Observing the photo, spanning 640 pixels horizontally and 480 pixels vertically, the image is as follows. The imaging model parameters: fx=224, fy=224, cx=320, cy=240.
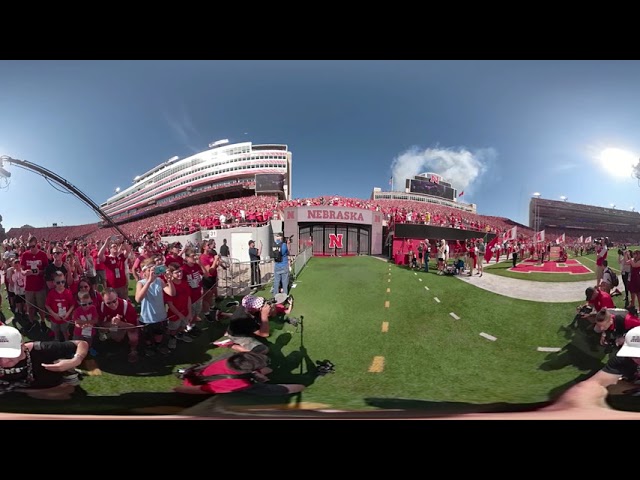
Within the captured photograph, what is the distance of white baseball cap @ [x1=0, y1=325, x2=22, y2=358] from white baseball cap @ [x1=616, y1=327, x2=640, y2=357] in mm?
4861

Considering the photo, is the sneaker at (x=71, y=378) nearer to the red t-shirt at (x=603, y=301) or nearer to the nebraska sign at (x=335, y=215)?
the nebraska sign at (x=335, y=215)

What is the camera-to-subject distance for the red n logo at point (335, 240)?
74.4 inches

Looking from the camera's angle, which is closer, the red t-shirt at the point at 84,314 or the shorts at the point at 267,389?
the shorts at the point at 267,389

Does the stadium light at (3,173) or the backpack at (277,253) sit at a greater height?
the stadium light at (3,173)

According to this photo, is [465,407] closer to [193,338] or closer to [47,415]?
[193,338]

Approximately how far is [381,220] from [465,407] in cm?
154

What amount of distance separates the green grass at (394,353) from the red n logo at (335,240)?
0.14 metres

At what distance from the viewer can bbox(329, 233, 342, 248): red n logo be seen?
189 cm

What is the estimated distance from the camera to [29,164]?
194cm

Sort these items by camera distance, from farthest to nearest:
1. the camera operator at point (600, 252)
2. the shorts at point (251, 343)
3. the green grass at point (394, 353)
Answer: the camera operator at point (600, 252) < the shorts at point (251, 343) < the green grass at point (394, 353)

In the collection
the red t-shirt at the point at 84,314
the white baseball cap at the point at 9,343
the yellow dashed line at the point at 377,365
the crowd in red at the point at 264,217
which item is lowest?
the yellow dashed line at the point at 377,365

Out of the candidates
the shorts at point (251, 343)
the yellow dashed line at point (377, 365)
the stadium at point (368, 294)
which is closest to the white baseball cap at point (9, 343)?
the stadium at point (368, 294)

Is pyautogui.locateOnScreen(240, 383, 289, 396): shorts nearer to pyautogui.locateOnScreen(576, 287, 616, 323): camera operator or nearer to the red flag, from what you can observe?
the red flag
